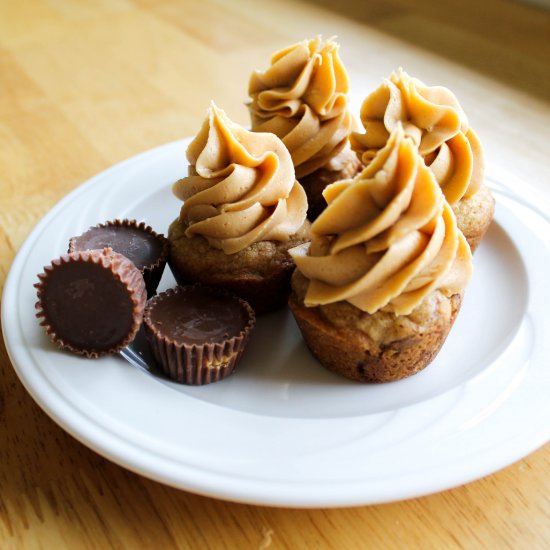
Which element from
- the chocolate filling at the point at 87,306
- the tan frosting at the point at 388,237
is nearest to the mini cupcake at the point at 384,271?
the tan frosting at the point at 388,237

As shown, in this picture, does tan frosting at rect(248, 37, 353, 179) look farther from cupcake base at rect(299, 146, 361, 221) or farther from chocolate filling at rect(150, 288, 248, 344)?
chocolate filling at rect(150, 288, 248, 344)

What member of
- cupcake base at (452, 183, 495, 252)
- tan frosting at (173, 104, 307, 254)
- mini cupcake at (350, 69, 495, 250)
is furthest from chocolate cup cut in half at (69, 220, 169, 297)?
cupcake base at (452, 183, 495, 252)

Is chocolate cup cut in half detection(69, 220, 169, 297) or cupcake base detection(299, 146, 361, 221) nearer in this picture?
chocolate cup cut in half detection(69, 220, 169, 297)

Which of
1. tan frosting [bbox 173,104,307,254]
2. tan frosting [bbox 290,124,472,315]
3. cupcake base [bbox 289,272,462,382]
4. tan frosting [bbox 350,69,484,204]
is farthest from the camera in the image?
tan frosting [bbox 350,69,484,204]

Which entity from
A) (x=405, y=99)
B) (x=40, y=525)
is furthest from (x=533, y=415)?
(x=40, y=525)

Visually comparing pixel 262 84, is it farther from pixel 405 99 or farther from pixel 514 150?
pixel 514 150

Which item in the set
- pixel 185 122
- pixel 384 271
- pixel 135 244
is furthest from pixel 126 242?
pixel 185 122
